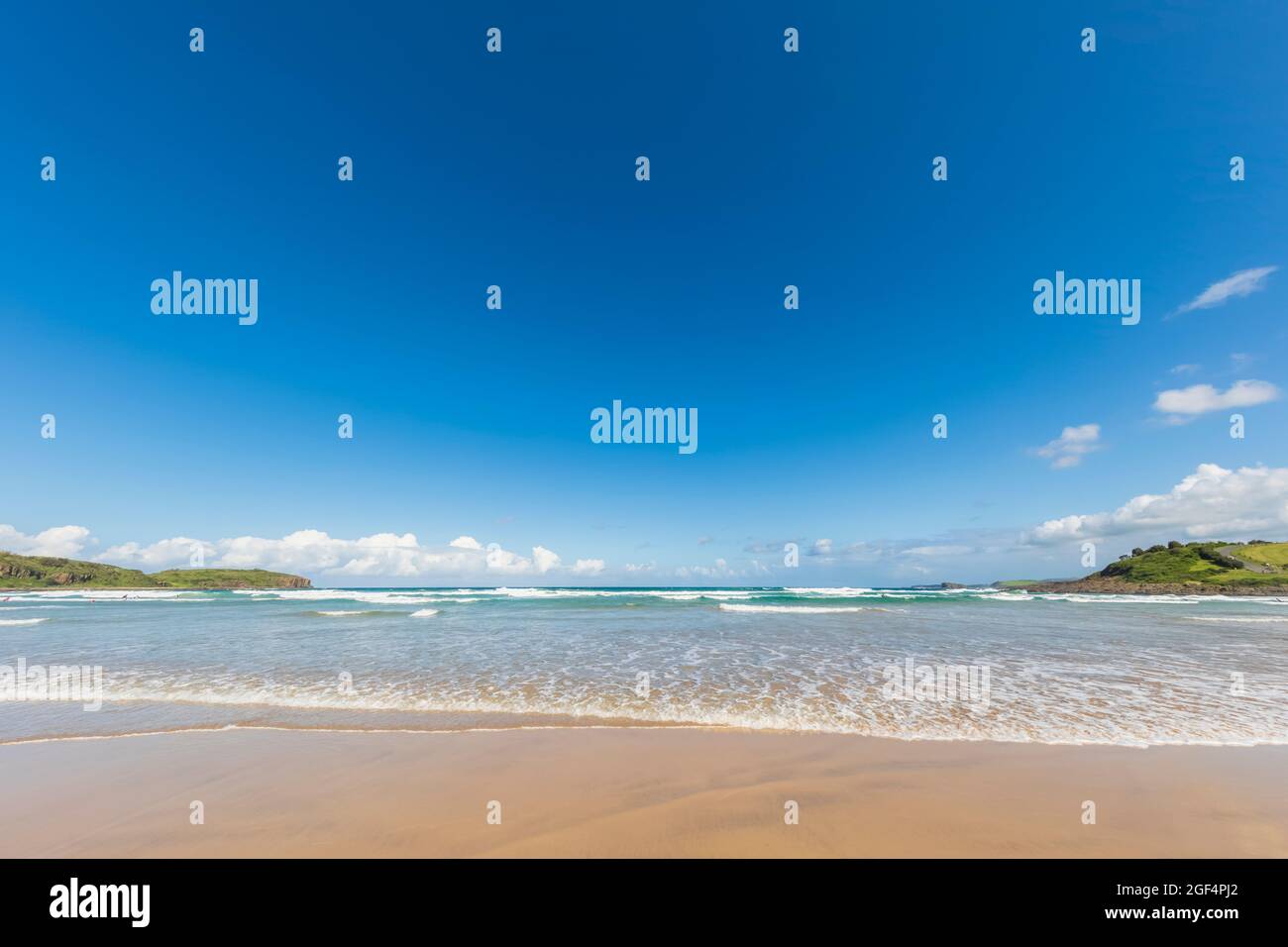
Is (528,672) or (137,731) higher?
(137,731)

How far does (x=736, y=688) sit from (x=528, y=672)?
5152 millimetres

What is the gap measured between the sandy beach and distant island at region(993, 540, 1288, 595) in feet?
304

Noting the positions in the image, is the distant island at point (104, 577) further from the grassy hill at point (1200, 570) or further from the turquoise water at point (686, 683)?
the grassy hill at point (1200, 570)

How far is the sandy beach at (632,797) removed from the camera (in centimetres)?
416

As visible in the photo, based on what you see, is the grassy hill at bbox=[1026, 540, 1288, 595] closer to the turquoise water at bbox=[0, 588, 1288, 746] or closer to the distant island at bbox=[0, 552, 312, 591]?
the turquoise water at bbox=[0, 588, 1288, 746]

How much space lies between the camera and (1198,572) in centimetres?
7394

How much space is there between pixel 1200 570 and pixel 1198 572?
114 cm

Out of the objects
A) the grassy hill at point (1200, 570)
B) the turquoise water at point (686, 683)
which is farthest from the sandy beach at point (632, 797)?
the grassy hill at point (1200, 570)

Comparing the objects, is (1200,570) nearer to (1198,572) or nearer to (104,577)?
(1198,572)

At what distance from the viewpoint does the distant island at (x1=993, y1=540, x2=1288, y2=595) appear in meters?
66.4
